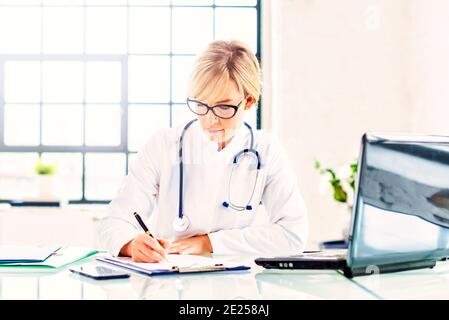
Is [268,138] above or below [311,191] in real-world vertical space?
above

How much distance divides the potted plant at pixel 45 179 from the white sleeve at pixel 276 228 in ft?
7.73

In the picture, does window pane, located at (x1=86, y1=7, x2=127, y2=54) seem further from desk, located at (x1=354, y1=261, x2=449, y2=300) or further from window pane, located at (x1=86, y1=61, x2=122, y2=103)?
desk, located at (x1=354, y1=261, x2=449, y2=300)

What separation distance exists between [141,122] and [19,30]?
104cm

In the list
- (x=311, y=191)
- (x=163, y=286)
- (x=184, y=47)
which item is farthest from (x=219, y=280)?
(x=184, y=47)

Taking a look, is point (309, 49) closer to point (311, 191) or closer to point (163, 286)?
point (311, 191)

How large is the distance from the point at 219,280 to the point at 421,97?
289 cm

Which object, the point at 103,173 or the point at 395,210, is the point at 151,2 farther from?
the point at 395,210

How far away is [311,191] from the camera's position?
3.96 meters

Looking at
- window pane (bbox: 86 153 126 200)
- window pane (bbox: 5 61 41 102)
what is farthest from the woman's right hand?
window pane (bbox: 5 61 41 102)

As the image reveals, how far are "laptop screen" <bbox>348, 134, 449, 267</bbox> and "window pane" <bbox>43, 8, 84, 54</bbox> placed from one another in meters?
3.46

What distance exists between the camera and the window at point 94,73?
4445mm

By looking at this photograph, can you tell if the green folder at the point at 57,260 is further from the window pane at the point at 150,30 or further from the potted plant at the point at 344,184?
the window pane at the point at 150,30

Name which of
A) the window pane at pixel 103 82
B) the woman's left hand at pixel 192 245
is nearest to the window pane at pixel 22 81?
the window pane at pixel 103 82

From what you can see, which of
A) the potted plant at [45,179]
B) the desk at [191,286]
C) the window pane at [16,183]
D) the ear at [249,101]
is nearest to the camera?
the desk at [191,286]
